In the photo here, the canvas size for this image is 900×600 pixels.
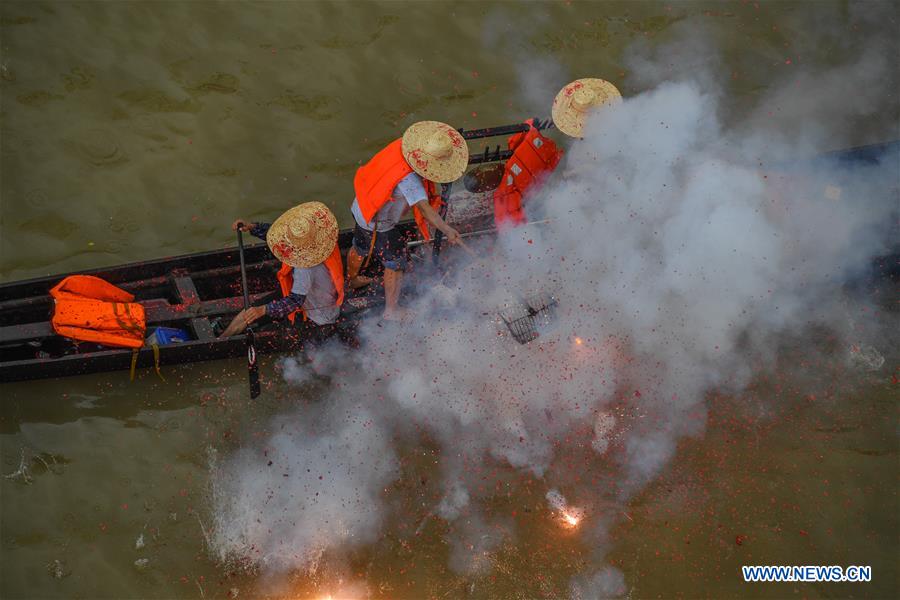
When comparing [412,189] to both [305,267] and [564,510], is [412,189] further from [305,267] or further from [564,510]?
[564,510]

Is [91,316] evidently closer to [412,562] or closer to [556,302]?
[412,562]

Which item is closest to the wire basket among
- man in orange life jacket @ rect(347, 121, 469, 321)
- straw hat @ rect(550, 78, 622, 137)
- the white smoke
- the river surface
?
the white smoke

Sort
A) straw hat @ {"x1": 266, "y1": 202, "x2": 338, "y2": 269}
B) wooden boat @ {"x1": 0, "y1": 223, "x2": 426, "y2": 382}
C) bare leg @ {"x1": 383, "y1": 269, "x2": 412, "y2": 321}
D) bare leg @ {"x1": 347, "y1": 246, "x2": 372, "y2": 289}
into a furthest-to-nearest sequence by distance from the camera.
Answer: bare leg @ {"x1": 347, "y1": 246, "x2": 372, "y2": 289} → bare leg @ {"x1": 383, "y1": 269, "x2": 412, "y2": 321} → wooden boat @ {"x1": 0, "y1": 223, "x2": 426, "y2": 382} → straw hat @ {"x1": 266, "y1": 202, "x2": 338, "y2": 269}

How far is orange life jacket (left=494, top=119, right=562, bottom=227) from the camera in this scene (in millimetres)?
6238

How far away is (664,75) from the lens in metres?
8.53

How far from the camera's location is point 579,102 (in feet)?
20.0

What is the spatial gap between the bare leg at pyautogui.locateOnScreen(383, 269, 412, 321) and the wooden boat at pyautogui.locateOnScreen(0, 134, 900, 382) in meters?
0.10

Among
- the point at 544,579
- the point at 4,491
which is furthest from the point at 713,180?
the point at 4,491

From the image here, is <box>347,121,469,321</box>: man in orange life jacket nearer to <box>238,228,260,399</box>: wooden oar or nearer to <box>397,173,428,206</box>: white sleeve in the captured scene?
<box>397,173,428,206</box>: white sleeve

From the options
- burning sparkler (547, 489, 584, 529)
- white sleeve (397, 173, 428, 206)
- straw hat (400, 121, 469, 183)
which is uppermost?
straw hat (400, 121, 469, 183)

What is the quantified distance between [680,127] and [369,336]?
12.1 ft

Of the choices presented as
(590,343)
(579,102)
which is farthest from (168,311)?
(579,102)

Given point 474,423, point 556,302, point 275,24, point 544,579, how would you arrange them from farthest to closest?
point 275,24
point 556,302
point 474,423
point 544,579

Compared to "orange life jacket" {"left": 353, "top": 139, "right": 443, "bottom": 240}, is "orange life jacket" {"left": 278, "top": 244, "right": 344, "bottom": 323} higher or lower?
lower
